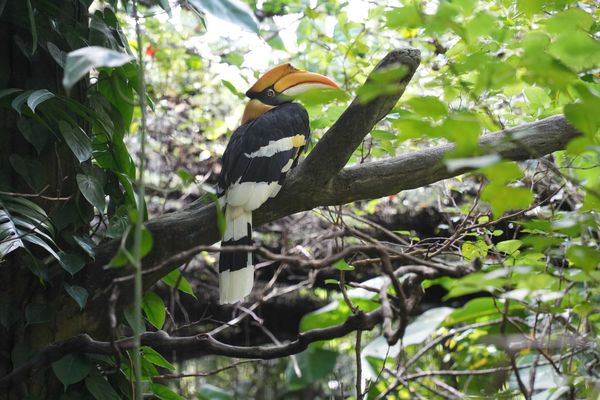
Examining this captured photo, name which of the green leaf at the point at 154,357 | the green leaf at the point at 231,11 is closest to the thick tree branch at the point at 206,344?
the green leaf at the point at 154,357

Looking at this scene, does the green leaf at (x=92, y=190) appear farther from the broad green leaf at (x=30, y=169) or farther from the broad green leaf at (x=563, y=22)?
the broad green leaf at (x=563, y=22)

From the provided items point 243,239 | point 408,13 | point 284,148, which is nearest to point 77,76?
point 408,13

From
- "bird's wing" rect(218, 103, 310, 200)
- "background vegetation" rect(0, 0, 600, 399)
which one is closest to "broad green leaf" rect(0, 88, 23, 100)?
"background vegetation" rect(0, 0, 600, 399)

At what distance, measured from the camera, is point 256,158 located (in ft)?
6.17

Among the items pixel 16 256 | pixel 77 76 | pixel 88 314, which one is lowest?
pixel 88 314

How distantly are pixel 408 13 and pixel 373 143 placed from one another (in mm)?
1216

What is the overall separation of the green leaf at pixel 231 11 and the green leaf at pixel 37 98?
557 mm

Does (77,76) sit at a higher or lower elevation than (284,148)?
higher

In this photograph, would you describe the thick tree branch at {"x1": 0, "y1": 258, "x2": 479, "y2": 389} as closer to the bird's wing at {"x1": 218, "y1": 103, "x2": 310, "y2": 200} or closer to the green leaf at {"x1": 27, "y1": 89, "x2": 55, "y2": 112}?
the green leaf at {"x1": 27, "y1": 89, "x2": 55, "y2": 112}

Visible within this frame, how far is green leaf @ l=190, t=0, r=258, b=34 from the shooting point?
2.50ft

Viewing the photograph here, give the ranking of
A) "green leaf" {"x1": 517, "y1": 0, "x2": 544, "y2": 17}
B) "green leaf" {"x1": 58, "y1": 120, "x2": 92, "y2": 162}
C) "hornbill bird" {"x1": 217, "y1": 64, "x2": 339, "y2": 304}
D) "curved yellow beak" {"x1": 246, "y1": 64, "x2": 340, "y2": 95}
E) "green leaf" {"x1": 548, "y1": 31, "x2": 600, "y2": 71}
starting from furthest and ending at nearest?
"curved yellow beak" {"x1": 246, "y1": 64, "x2": 340, "y2": 95}, "hornbill bird" {"x1": 217, "y1": 64, "x2": 339, "y2": 304}, "green leaf" {"x1": 58, "y1": 120, "x2": 92, "y2": 162}, "green leaf" {"x1": 517, "y1": 0, "x2": 544, "y2": 17}, "green leaf" {"x1": 548, "y1": 31, "x2": 600, "y2": 71}

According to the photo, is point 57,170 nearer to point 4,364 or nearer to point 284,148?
point 4,364

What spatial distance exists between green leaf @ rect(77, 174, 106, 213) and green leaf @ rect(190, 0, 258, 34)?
675 mm

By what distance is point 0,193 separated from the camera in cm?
124
